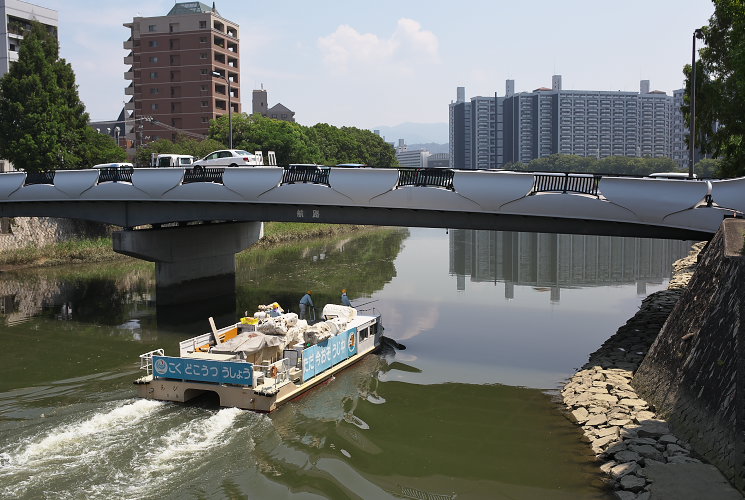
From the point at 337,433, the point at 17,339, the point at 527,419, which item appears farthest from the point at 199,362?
the point at 17,339

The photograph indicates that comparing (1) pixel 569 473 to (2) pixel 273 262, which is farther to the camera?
(2) pixel 273 262

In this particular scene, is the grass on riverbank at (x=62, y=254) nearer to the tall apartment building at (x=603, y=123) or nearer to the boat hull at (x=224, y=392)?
the boat hull at (x=224, y=392)

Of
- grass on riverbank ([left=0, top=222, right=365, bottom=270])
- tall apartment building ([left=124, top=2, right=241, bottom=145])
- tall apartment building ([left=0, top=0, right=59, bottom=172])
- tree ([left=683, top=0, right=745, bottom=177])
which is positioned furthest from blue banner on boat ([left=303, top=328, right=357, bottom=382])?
tall apartment building ([left=124, top=2, right=241, bottom=145])

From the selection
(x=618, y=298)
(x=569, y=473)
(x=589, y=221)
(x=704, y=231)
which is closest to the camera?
(x=569, y=473)

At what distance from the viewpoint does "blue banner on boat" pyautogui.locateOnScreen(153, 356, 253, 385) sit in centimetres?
1750

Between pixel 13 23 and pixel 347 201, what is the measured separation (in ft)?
245

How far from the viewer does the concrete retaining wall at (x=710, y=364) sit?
12367 millimetres

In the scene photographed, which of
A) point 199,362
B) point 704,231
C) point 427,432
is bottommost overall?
point 427,432

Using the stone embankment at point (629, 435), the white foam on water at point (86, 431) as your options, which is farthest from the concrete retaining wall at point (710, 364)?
the white foam on water at point (86, 431)

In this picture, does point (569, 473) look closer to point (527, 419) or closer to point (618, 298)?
point (527, 419)

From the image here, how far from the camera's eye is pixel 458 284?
39.0m

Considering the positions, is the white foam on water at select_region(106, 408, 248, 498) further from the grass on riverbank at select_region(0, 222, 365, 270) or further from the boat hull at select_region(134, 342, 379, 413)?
the grass on riverbank at select_region(0, 222, 365, 270)

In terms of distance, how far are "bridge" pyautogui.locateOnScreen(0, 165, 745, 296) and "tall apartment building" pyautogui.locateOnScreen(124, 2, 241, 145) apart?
61.2 metres

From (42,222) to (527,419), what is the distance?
139 ft
